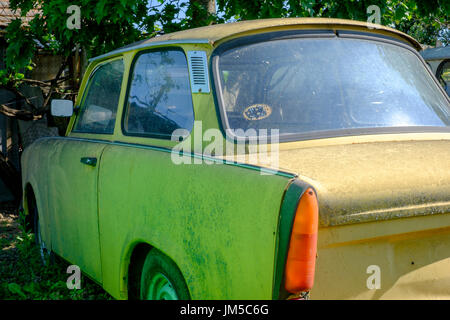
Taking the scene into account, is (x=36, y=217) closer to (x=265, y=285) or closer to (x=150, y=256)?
(x=150, y=256)

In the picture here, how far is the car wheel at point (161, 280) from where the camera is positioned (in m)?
2.52

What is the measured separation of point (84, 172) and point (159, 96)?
81 cm

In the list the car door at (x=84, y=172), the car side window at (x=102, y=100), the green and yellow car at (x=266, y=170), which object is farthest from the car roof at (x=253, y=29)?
the car door at (x=84, y=172)

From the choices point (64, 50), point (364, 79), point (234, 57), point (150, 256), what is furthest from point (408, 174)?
point (64, 50)

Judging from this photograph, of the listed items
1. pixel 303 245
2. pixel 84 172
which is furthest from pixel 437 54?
pixel 303 245

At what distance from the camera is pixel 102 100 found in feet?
12.8

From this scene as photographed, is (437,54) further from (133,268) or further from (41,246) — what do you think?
(133,268)

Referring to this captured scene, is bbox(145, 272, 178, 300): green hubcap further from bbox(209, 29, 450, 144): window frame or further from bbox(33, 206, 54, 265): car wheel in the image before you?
bbox(33, 206, 54, 265): car wheel

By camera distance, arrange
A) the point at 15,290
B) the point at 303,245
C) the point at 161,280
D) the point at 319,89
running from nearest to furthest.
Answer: the point at 303,245 → the point at 319,89 → the point at 161,280 → the point at 15,290

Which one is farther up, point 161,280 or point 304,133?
point 304,133

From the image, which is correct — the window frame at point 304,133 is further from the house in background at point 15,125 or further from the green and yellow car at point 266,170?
the house in background at point 15,125

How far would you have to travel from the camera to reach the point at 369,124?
2.65 metres

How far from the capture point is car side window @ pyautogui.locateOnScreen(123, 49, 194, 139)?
112 inches

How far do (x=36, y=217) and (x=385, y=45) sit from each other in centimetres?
344
